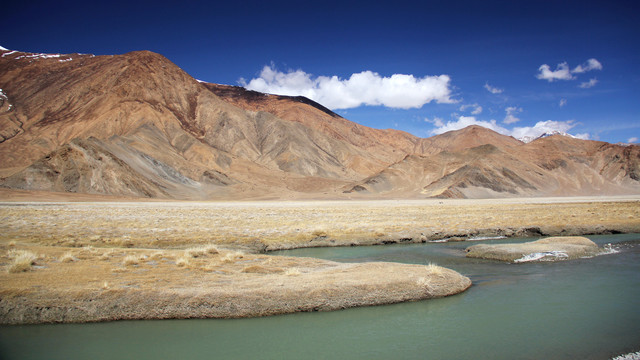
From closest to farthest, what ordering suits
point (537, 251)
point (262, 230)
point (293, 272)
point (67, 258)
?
1. point (293, 272)
2. point (67, 258)
3. point (537, 251)
4. point (262, 230)

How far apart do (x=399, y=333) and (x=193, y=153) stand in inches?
4325

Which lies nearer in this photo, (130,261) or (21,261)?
(21,261)

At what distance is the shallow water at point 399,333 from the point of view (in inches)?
371

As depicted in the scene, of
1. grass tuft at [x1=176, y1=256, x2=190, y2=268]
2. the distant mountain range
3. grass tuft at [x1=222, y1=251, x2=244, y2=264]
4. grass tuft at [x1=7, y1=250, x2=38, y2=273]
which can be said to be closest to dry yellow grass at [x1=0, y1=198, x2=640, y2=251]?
grass tuft at [x1=222, y1=251, x2=244, y2=264]

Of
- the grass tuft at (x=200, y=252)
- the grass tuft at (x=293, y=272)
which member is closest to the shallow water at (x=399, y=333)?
the grass tuft at (x=293, y=272)

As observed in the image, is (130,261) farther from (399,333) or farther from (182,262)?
(399,333)

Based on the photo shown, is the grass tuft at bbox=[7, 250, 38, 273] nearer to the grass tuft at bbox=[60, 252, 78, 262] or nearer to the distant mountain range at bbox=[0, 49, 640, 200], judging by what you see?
the grass tuft at bbox=[60, 252, 78, 262]

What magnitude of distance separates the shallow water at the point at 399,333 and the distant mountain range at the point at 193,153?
228 feet

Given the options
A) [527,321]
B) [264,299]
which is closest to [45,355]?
[264,299]

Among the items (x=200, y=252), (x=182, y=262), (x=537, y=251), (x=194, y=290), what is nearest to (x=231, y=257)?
(x=200, y=252)

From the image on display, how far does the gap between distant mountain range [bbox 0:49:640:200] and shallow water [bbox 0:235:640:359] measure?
6958 cm

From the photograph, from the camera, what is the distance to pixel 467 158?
116 meters

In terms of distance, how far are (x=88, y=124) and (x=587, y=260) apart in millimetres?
119764

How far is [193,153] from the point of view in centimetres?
11400
